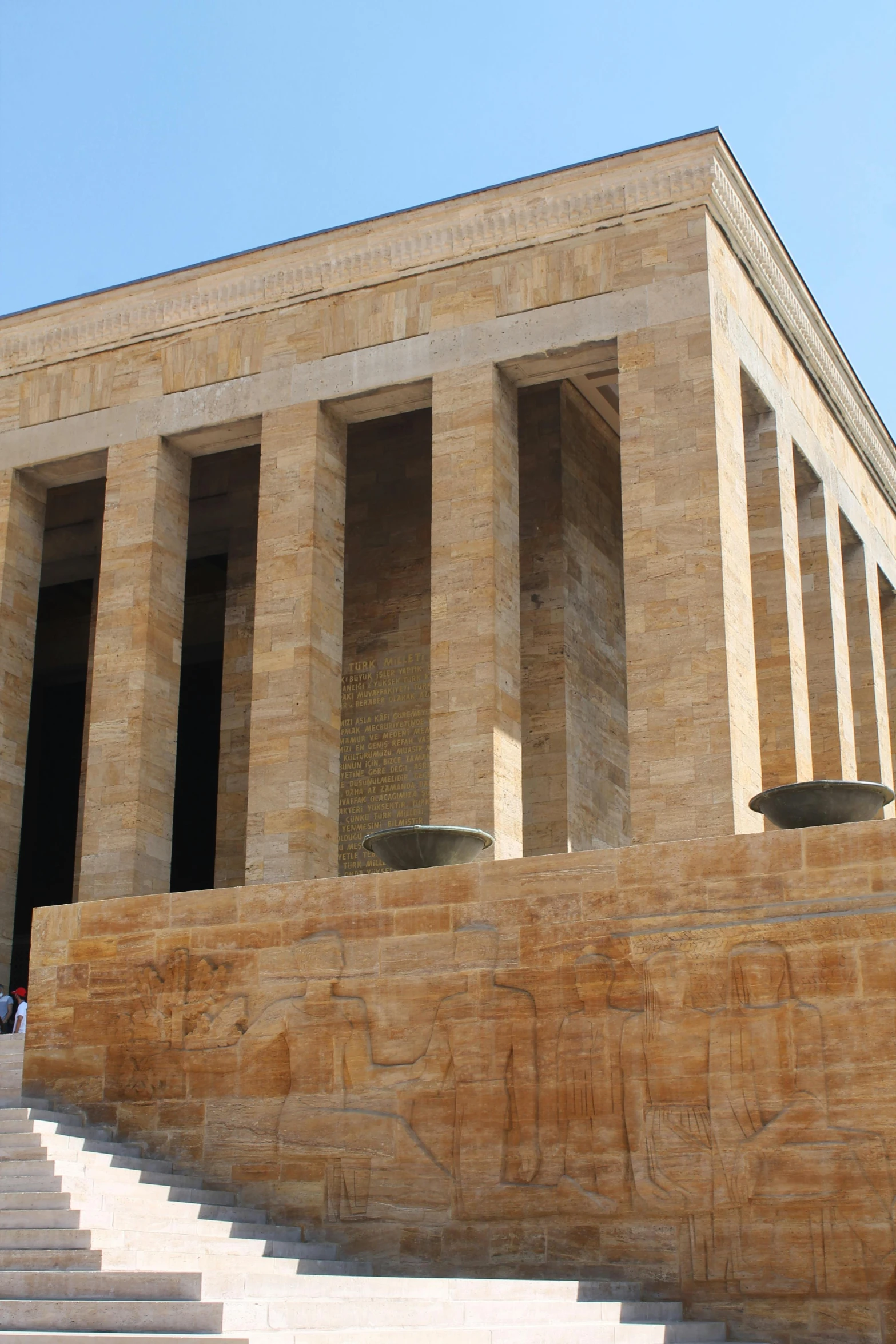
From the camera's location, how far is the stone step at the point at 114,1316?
820 centimetres

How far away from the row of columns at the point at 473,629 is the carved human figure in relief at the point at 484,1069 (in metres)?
3.89

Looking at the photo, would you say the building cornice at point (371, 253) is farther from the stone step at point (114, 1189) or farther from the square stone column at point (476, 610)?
the stone step at point (114, 1189)

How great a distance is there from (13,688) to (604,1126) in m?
11.4

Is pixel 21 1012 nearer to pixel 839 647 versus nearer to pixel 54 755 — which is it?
pixel 54 755

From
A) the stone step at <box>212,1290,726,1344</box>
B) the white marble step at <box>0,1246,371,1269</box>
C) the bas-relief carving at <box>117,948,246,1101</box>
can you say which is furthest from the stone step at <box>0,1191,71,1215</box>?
the bas-relief carving at <box>117,948,246,1101</box>

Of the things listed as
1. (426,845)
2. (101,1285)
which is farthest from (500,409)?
(101,1285)

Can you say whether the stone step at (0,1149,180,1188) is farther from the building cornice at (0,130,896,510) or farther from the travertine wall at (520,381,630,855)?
the building cornice at (0,130,896,510)

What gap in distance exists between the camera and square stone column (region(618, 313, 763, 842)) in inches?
633

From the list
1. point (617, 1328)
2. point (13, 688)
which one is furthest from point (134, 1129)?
point (13, 688)

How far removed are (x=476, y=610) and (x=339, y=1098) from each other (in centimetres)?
630

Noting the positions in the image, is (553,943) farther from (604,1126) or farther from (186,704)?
(186,704)

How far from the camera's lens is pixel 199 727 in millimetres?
26562

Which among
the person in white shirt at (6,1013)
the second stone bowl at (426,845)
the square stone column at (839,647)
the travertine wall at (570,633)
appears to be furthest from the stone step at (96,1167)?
the square stone column at (839,647)

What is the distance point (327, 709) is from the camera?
18.4 m
